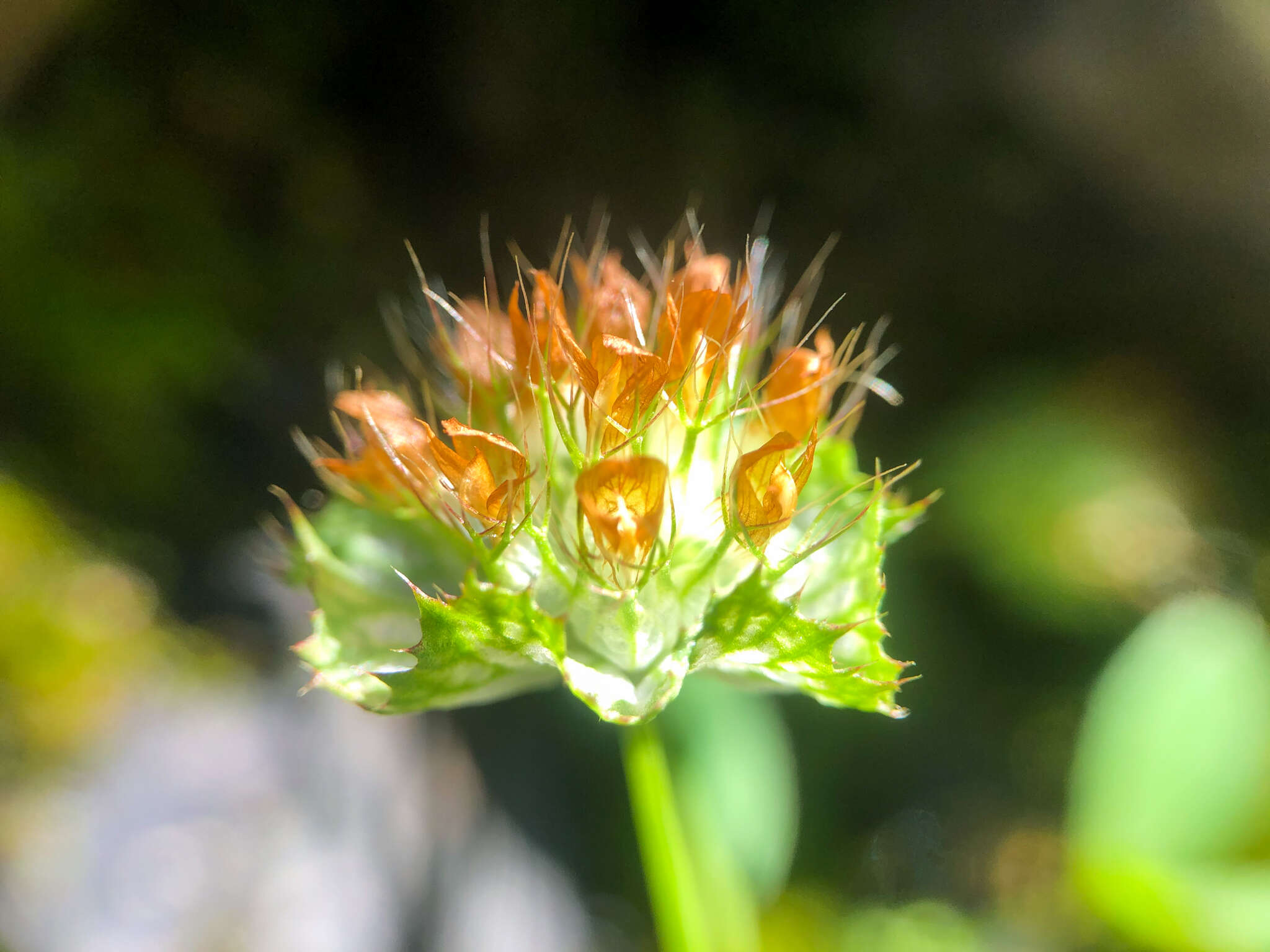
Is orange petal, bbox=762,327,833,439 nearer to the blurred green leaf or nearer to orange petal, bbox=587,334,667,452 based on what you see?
orange petal, bbox=587,334,667,452

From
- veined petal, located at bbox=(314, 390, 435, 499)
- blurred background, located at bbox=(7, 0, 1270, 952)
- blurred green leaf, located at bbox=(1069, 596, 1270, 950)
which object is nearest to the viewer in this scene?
veined petal, located at bbox=(314, 390, 435, 499)

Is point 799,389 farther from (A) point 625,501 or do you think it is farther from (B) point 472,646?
(B) point 472,646

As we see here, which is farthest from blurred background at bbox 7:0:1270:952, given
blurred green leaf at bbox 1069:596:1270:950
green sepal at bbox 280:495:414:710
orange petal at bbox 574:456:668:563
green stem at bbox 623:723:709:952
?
orange petal at bbox 574:456:668:563

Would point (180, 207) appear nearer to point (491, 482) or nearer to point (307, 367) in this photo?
point (307, 367)

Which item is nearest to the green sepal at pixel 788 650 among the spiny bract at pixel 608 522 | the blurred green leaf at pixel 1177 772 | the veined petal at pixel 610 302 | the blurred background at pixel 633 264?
the spiny bract at pixel 608 522

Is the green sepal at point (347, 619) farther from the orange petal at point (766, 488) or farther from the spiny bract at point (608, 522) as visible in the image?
the orange petal at point (766, 488)

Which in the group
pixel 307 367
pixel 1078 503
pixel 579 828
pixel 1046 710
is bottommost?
pixel 579 828

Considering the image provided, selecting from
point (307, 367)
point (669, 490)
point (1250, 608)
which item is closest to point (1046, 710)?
point (1250, 608)
